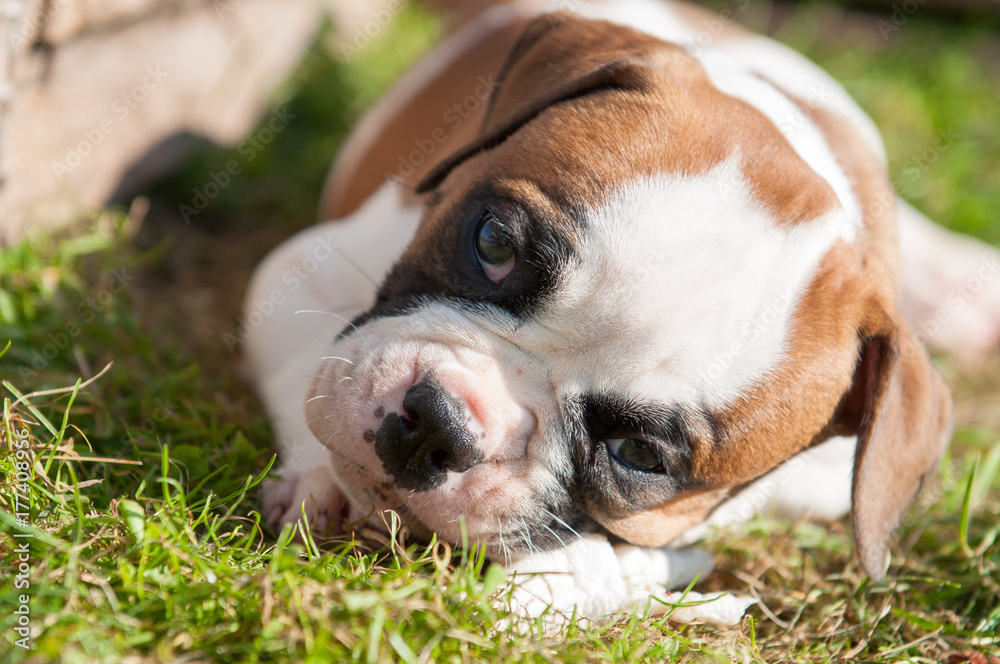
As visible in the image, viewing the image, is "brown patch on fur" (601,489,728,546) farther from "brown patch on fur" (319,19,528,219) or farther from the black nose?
"brown patch on fur" (319,19,528,219)

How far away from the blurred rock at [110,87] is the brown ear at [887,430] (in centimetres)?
342

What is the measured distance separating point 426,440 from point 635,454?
27.2 inches

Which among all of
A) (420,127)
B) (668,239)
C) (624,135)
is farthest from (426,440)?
(420,127)

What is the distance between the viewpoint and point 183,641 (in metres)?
2.14

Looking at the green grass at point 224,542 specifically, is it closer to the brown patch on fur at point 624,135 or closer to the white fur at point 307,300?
the white fur at point 307,300

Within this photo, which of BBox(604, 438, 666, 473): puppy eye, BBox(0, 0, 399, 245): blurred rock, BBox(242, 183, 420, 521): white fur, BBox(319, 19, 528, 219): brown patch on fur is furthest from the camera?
BBox(319, 19, 528, 219): brown patch on fur

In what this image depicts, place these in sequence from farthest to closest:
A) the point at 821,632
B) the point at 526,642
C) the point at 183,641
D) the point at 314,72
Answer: the point at 314,72
the point at 821,632
the point at 526,642
the point at 183,641

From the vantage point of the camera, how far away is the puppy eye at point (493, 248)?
8.96ft

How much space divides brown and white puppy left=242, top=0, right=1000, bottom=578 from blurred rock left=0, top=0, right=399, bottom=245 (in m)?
1.79

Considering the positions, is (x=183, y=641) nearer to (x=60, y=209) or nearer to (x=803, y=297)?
(x=803, y=297)

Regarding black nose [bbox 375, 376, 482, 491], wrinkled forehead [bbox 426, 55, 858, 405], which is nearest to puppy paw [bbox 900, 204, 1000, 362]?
wrinkled forehead [bbox 426, 55, 858, 405]

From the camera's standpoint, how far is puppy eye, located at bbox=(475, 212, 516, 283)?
8.96 feet

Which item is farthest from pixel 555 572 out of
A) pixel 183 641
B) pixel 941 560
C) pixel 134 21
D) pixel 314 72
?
pixel 314 72

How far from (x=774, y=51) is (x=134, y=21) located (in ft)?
11.5
